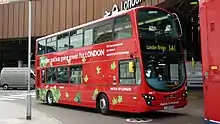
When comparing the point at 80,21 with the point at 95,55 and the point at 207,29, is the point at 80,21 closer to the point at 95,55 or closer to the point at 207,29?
the point at 95,55

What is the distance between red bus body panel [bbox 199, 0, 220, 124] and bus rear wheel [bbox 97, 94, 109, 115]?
27.8ft

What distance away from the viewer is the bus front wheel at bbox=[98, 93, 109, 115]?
16.0 metres

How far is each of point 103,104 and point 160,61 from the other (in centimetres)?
351

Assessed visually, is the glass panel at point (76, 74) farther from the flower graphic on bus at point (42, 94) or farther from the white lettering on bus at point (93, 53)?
the flower graphic on bus at point (42, 94)

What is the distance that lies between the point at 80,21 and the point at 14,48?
1936 centimetres

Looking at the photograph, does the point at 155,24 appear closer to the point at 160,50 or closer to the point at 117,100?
the point at 160,50

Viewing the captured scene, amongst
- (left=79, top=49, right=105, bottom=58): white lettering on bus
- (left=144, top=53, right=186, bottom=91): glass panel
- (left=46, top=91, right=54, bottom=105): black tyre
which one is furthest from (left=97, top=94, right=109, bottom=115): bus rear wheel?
(left=46, top=91, right=54, bottom=105): black tyre

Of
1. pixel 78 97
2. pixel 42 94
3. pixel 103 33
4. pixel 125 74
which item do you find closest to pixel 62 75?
pixel 78 97

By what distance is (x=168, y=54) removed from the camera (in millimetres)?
14258

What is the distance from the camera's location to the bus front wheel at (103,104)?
15953 millimetres

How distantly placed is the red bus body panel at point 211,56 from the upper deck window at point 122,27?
6.60m

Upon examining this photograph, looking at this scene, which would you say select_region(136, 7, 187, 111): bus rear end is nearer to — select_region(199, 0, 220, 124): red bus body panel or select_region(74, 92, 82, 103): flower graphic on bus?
select_region(74, 92, 82, 103): flower graphic on bus

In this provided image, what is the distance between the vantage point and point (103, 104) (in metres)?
16.2

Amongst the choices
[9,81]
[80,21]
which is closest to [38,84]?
[80,21]
